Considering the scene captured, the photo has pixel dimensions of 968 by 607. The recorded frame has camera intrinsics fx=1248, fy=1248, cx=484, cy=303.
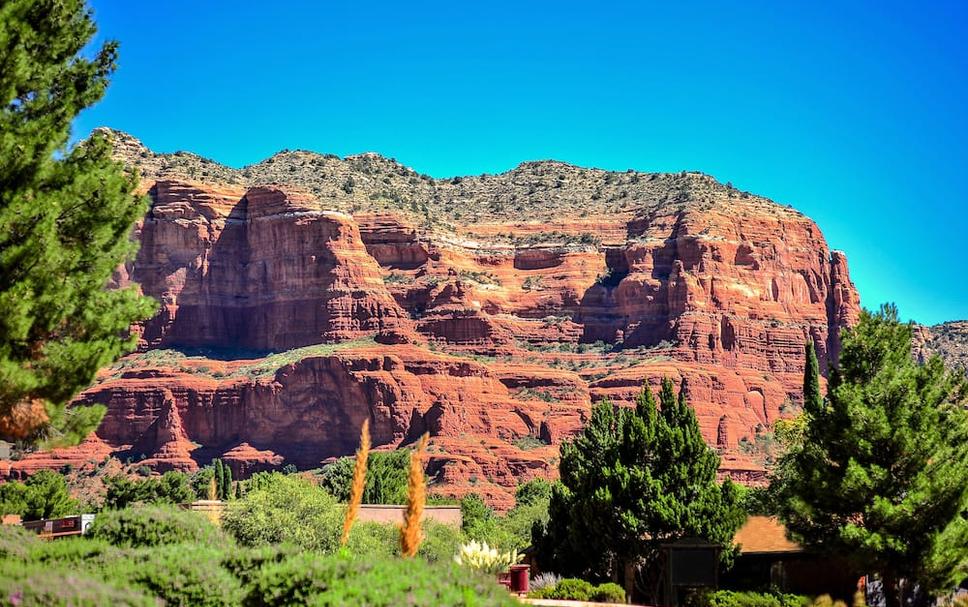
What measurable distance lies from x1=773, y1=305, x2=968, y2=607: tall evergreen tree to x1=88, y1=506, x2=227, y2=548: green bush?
14872 mm

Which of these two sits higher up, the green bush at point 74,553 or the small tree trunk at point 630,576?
the green bush at point 74,553

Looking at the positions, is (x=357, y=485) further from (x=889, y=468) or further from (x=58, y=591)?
(x=889, y=468)

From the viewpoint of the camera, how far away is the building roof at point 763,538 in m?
40.3

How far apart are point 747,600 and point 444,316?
102 meters

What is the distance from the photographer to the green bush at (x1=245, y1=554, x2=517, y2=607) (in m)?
13.9

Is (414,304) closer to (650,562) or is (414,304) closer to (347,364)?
(347,364)

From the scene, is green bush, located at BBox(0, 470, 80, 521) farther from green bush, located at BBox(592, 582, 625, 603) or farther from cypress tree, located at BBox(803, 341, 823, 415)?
cypress tree, located at BBox(803, 341, 823, 415)

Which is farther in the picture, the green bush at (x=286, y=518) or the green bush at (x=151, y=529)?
the green bush at (x=286, y=518)

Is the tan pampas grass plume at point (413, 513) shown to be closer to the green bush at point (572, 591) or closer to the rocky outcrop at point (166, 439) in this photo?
the green bush at point (572, 591)

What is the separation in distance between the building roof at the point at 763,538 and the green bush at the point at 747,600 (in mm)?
5992

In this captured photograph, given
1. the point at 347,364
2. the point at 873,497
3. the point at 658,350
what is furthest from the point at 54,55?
the point at 658,350

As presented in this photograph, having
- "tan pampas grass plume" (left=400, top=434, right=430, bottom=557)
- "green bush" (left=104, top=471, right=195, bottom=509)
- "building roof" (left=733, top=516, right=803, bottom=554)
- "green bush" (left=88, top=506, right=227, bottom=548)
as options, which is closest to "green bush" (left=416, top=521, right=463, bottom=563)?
"building roof" (left=733, top=516, right=803, bottom=554)

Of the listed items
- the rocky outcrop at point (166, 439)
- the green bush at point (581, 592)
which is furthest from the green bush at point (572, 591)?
the rocky outcrop at point (166, 439)

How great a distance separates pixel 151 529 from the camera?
23.4m
